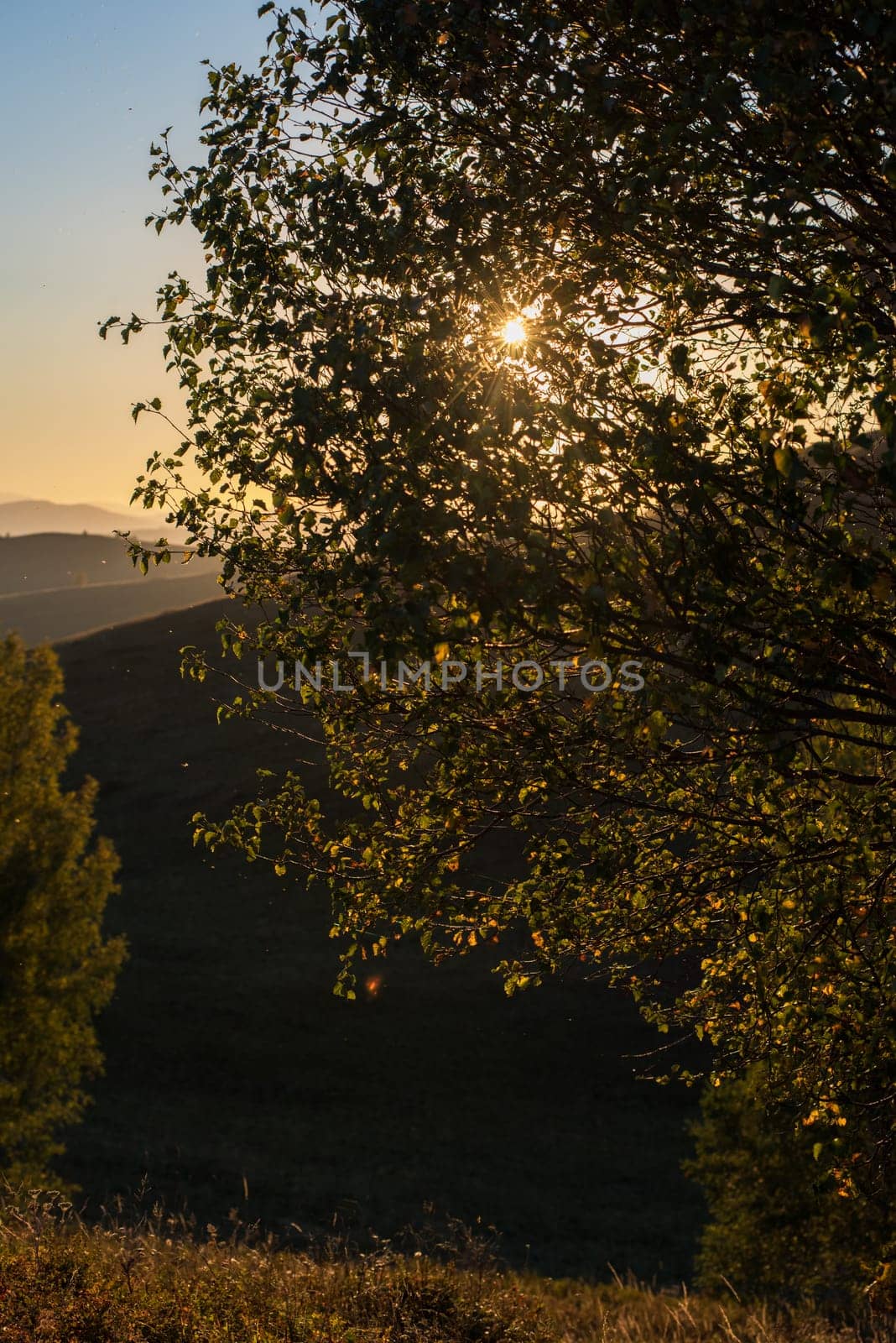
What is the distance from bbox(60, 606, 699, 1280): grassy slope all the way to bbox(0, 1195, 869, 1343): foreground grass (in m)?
18.1

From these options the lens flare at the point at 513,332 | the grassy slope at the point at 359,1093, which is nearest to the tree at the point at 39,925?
the grassy slope at the point at 359,1093

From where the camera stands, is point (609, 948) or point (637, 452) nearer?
point (637, 452)

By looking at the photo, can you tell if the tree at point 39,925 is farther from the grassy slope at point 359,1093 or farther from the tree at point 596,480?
the tree at point 596,480

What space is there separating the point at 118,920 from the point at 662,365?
46958 millimetres

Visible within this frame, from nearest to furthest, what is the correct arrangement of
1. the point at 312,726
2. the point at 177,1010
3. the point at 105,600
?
1. the point at 177,1010
2. the point at 312,726
3. the point at 105,600

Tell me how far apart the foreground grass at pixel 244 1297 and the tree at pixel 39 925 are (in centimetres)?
1326

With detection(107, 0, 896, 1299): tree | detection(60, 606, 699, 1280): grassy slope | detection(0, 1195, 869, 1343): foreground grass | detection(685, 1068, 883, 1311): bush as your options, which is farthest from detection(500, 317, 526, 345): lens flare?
detection(60, 606, 699, 1280): grassy slope

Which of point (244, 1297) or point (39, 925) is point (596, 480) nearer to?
point (244, 1297)

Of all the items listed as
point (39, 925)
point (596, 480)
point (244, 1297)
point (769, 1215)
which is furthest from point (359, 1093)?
point (596, 480)

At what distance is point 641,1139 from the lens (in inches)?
1473

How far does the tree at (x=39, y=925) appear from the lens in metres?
23.1

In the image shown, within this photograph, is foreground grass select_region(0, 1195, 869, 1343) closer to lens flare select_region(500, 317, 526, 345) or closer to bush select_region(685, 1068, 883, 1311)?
lens flare select_region(500, 317, 526, 345)

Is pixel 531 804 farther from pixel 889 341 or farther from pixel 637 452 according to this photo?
pixel 889 341

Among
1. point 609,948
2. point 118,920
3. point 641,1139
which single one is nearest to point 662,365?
point 609,948
